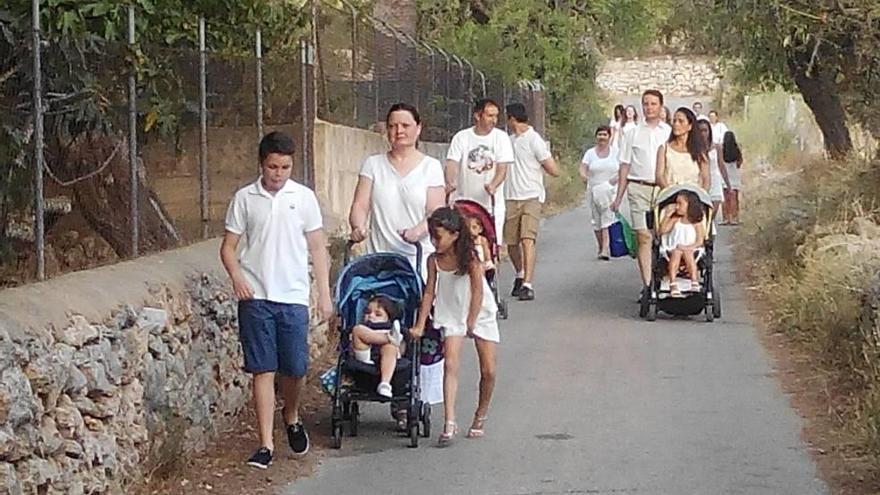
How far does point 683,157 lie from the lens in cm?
1398

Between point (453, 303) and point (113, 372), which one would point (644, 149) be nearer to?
point (453, 303)

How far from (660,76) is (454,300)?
165 feet

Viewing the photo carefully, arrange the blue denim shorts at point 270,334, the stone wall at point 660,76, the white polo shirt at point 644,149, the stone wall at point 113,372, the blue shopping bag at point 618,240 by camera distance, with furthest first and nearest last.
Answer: the stone wall at point 660,76
the blue shopping bag at point 618,240
the white polo shirt at point 644,149
the blue denim shorts at point 270,334
the stone wall at point 113,372

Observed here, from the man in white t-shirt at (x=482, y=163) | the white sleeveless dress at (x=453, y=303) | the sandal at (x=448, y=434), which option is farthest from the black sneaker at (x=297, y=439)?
the man in white t-shirt at (x=482, y=163)

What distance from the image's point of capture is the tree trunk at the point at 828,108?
68.5 ft

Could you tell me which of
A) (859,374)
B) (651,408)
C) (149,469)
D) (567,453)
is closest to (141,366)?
(149,469)

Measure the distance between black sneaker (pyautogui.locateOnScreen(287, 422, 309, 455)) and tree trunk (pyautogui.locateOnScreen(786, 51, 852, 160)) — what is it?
12690 mm

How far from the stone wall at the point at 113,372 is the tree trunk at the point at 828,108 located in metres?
12.6

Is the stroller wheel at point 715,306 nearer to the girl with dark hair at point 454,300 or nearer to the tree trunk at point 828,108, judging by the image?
the girl with dark hair at point 454,300

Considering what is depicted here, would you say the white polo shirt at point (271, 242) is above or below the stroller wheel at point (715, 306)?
above

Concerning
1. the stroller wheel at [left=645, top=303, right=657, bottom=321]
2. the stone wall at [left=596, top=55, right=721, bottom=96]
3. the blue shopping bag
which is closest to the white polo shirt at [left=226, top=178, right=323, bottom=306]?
the stroller wheel at [left=645, top=303, right=657, bottom=321]

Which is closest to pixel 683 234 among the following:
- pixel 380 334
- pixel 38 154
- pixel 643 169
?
pixel 643 169

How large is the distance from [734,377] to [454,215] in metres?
3.19

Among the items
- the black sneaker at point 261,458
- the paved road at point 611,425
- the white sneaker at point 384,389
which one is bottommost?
the paved road at point 611,425
